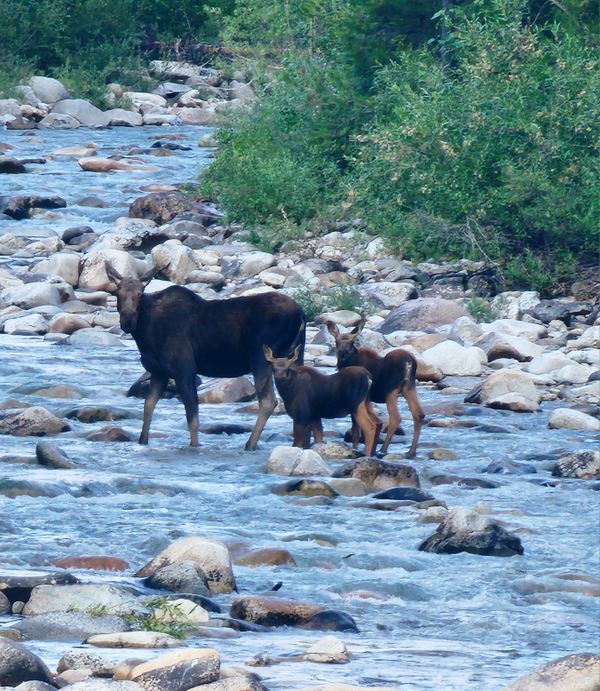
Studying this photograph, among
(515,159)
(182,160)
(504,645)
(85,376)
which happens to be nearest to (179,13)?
(182,160)

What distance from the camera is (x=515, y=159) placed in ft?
56.5

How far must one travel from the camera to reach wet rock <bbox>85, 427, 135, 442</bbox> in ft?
37.2

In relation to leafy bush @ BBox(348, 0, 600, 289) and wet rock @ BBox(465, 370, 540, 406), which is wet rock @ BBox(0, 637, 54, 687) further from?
leafy bush @ BBox(348, 0, 600, 289)

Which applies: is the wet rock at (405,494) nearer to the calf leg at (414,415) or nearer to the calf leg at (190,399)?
the calf leg at (414,415)

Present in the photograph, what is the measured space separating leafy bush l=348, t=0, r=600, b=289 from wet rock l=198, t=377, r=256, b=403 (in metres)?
4.89

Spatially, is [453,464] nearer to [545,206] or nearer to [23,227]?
[545,206]

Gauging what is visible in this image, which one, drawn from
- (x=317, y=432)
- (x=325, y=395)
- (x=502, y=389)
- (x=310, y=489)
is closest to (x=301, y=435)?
(x=317, y=432)

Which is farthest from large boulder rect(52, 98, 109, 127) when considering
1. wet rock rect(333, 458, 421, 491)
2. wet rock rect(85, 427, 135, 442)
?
wet rock rect(333, 458, 421, 491)

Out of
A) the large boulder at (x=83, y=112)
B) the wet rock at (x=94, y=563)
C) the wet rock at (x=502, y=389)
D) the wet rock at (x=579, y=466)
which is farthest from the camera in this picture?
the large boulder at (x=83, y=112)

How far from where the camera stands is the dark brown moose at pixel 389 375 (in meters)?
10.9

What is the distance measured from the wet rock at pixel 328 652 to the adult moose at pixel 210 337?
5.07 meters

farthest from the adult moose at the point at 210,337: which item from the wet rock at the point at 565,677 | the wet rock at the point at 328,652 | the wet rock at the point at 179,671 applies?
the wet rock at the point at 565,677

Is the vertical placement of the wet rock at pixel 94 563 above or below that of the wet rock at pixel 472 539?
below

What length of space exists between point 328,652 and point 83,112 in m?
30.1
